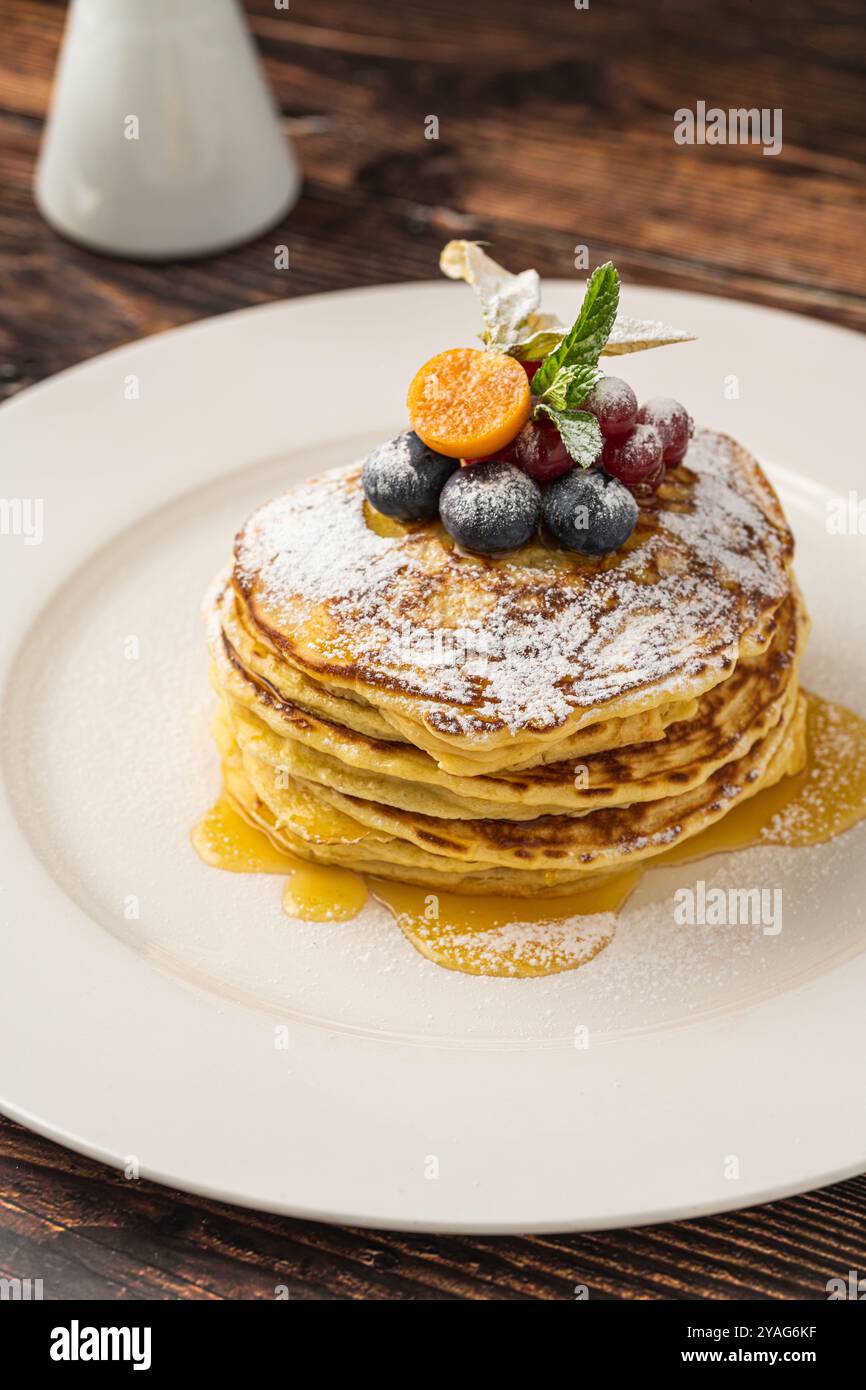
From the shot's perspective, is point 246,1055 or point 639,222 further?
point 639,222

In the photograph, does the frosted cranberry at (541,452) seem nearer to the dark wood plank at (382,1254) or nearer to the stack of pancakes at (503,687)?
the stack of pancakes at (503,687)

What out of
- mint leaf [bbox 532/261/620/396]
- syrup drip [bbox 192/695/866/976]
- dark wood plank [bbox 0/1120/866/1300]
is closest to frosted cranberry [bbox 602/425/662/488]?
mint leaf [bbox 532/261/620/396]

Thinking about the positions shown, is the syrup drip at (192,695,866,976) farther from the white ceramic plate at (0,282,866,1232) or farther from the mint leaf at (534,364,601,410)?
the mint leaf at (534,364,601,410)

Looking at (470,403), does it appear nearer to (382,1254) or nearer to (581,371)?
(581,371)

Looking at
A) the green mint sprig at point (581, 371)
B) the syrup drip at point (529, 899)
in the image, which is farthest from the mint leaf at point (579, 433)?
the syrup drip at point (529, 899)

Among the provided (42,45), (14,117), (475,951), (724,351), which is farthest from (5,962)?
(42,45)

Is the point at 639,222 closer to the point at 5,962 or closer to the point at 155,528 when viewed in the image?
the point at 155,528
